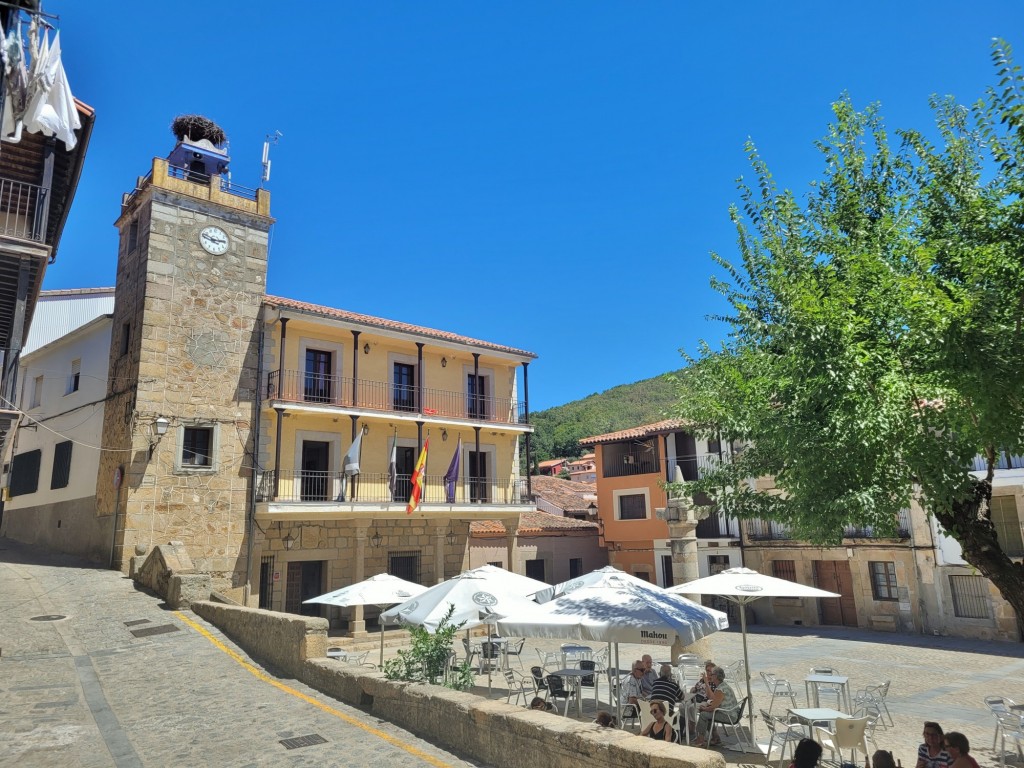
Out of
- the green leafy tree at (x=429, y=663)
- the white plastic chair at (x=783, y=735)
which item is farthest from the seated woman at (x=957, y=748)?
the green leafy tree at (x=429, y=663)

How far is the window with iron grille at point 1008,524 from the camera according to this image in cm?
1955

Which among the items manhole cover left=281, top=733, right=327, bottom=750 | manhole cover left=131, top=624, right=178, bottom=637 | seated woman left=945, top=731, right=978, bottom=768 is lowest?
manhole cover left=281, top=733, right=327, bottom=750

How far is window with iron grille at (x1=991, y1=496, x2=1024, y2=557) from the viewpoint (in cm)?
1955

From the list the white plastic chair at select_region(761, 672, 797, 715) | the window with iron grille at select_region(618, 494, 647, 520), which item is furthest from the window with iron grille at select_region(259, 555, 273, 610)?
the window with iron grille at select_region(618, 494, 647, 520)

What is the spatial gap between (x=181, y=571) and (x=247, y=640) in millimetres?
Answer: 3984

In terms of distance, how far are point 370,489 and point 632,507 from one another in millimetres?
12552

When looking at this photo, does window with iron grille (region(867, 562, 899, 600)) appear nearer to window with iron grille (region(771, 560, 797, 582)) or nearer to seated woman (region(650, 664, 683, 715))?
window with iron grille (region(771, 560, 797, 582))

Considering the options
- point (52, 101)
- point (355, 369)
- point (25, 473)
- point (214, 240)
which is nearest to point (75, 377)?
point (25, 473)

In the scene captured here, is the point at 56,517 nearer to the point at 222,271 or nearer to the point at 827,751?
the point at 222,271

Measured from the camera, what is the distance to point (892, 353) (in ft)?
24.2

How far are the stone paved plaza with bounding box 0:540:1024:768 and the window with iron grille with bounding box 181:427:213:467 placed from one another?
11.0 feet

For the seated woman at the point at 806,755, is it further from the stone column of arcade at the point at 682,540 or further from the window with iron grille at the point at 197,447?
the window with iron grille at the point at 197,447

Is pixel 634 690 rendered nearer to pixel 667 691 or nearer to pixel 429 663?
pixel 667 691

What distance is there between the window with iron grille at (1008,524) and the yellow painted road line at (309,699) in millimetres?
19338
